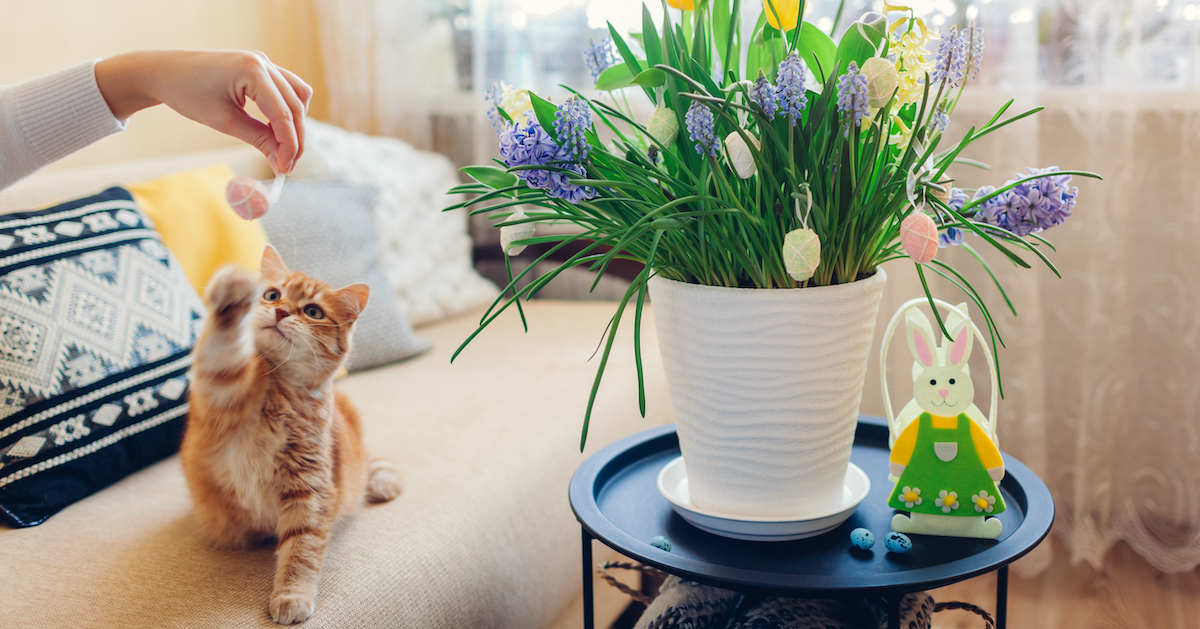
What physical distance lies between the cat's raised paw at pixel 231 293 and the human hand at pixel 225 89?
0.65ft

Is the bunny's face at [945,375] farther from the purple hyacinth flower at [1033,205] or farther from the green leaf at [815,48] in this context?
the green leaf at [815,48]

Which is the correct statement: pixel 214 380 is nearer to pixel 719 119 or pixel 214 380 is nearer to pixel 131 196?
pixel 719 119

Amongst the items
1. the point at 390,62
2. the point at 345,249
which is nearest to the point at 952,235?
the point at 345,249

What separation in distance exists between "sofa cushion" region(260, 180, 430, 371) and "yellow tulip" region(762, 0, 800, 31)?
100 cm

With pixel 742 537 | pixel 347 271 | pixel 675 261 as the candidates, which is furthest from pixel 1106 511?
pixel 347 271

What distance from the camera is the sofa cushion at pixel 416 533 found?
0.78m

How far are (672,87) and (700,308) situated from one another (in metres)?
0.19

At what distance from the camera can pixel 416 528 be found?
0.93 m

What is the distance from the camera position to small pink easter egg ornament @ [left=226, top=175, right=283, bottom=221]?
765 millimetres

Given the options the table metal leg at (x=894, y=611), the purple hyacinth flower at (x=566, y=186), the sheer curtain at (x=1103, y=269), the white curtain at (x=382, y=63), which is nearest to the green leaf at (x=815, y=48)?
the purple hyacinth flower at (x=566, y=186)

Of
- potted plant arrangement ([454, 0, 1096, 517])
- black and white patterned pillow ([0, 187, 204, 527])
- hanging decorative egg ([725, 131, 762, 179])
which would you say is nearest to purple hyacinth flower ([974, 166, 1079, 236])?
potted plant arrangement ([454, 0, 1096, 517])

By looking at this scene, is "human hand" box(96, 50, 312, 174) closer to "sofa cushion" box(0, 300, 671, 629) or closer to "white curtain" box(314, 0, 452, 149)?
"sofa cushion" box(0, 300, 671, 629)

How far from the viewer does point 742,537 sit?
774 millimetres

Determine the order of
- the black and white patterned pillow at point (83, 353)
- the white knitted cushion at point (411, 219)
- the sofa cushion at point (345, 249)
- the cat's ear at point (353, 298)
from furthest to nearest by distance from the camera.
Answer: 1. the white knitted cushion at point (411, 219)
2. the sofa cushion at point (345, 249)
3. the black and white patterned pillow at point (83, 353)
4. the cat's ear at point (353, 298)
